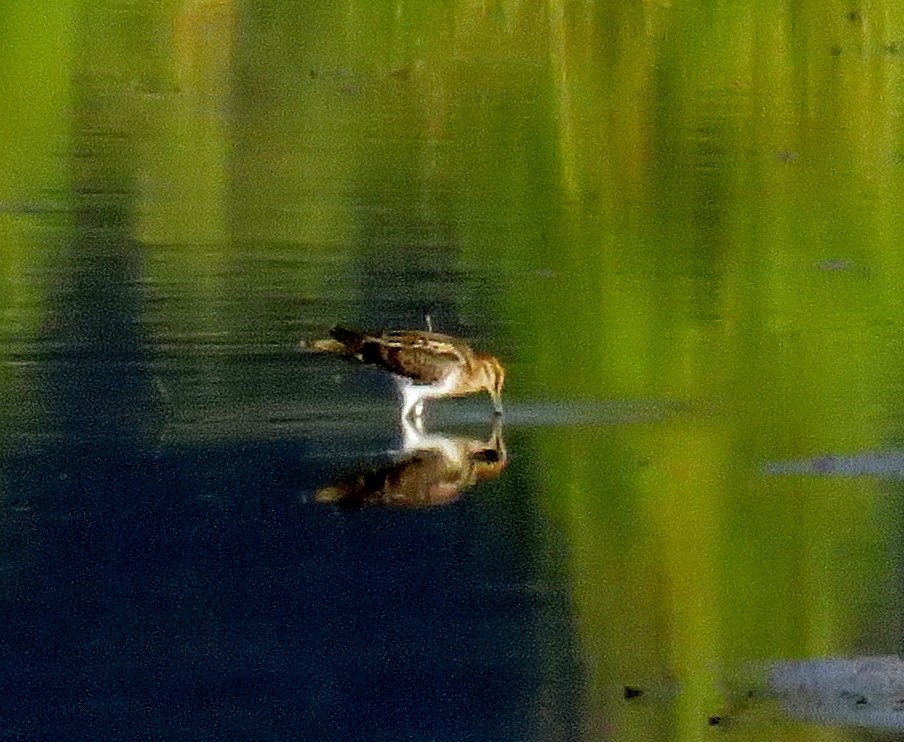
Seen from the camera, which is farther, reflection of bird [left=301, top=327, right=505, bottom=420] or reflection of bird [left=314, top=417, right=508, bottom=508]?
reflection of bird [left=301, top=327, right=505, bottom=420]

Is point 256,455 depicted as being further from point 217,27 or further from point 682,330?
point 217,27

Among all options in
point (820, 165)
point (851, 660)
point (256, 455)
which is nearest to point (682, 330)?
point (256, 455)

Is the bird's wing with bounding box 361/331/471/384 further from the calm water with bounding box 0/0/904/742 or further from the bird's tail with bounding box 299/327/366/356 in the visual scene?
the calm water with bounding box 0/0/904/742

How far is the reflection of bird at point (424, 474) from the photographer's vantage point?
9008mm

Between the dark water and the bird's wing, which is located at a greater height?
the bird's wing

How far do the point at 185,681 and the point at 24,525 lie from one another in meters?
1.52

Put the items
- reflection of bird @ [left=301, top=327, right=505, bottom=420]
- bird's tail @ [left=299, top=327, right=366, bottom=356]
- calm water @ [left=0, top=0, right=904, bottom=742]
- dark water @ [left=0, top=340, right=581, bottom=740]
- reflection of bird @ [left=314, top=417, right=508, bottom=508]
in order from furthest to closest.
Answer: bird's tail @ [left=299, top=327, right=366, bottom=356], reflection of bird @ [left=301, top=327, right=505, bottom=420], reflection of bird @ [left=314, top=417, right=508, bottom=508], calm water @ [left=0, top=0, right=904, bottom=742], dark water @ [left=0, top=340, right=581, bottom=740]

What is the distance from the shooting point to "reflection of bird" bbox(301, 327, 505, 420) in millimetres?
10078

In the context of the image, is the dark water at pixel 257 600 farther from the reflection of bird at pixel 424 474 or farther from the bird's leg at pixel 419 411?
the bird's leg at pixel 419 411

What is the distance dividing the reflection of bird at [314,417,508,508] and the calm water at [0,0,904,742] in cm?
2

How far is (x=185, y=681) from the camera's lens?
282 inches

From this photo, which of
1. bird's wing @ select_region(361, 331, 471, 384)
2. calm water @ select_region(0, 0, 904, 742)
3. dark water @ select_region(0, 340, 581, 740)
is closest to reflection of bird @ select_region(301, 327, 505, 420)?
bird's wing @ select_region(361, 331, 471, 384)

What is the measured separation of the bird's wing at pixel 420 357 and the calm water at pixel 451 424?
23 centimetres

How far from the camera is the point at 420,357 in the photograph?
10094 millimetres
